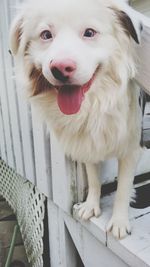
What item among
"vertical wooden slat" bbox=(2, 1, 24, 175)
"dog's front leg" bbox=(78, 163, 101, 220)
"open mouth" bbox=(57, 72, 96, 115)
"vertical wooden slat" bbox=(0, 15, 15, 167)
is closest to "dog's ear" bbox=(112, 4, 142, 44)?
"open mouth" bbox=(57, 72, 96, 115)

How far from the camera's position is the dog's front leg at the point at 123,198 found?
63.7 inches

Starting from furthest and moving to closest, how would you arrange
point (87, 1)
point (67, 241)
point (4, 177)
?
point (4, 177), point (67, 241), point (87, 1)

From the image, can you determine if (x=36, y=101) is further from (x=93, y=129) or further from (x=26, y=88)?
(x=93, y=129)

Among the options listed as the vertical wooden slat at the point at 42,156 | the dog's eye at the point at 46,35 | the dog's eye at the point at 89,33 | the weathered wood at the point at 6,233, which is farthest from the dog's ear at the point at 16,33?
the weathered wood at the point at 6,233

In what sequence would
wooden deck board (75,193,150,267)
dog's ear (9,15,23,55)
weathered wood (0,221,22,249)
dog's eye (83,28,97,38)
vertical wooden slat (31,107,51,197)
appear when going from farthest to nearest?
weathered wood (0,221,22,249) < vertical wooden slat (31,107,51,197) < wooden deck board (75,193,150,267) < dog's ear (9,15,23,55) < dog's eye (83,28,97,38)

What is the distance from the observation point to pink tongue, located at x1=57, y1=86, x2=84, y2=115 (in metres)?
1.26

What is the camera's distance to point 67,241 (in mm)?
2131

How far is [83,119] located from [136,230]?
55 centimetres

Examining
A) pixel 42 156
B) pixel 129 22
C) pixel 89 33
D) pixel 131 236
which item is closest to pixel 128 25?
pixel 129 22

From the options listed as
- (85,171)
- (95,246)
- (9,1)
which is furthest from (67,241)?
(9,1)

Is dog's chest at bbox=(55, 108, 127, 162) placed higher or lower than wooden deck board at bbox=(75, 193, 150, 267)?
higher

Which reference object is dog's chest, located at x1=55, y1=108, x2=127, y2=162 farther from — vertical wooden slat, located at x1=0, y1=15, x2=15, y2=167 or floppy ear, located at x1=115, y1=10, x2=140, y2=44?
vertical wooden slat, located at x1=0, y1=15, x2=15, y2=167

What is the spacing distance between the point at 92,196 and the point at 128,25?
0.83 m

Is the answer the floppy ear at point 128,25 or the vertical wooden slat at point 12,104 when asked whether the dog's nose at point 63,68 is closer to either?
the floppy ear at point 128,25
